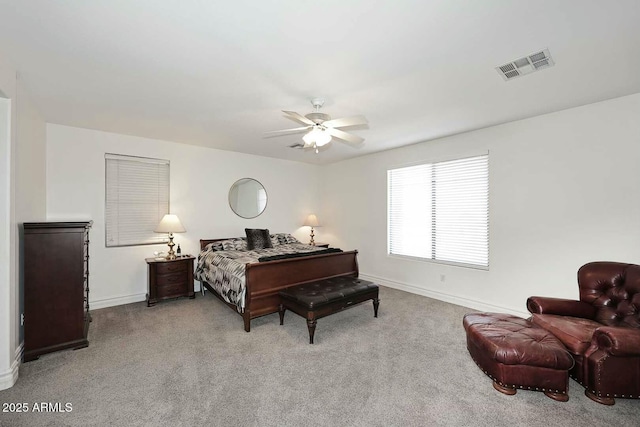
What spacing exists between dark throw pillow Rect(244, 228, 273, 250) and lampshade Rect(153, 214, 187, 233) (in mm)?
1166

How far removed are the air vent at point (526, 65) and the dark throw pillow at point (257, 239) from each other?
4.26 metres

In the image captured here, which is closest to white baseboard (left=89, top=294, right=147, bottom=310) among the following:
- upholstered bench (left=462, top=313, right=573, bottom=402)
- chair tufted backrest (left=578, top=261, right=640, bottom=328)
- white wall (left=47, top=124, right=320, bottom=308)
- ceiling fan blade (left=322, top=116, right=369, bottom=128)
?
white wall (left=47, top=124, right=320, bottom=308)

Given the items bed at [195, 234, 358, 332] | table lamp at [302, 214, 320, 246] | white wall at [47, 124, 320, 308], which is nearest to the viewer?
bed at [195, 234, 358, 332]

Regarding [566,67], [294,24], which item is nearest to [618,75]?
[566,67]

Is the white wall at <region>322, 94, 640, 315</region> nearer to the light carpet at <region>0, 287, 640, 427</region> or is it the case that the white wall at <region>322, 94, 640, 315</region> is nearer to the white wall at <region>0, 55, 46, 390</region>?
the light carpet at <region>0, 287, 640, 427</region>

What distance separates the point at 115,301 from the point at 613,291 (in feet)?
20.3

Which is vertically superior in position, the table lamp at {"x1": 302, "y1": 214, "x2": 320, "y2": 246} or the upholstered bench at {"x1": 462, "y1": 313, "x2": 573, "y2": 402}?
the table lamp at {"x1": 302, "y1": 214, "x2": 320, "y2": 246}

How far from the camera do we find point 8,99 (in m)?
2.32

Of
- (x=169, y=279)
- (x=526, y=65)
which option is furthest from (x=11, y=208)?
(x=526, y=65)

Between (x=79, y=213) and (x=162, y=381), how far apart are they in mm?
3131

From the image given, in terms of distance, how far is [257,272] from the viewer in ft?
11.2

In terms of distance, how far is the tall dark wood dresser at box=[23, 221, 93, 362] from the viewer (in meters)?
2.67

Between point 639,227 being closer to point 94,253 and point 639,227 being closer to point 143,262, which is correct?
point 143,262

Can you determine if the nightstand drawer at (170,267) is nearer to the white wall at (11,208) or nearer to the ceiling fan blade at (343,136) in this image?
the white wall at (11,208)
